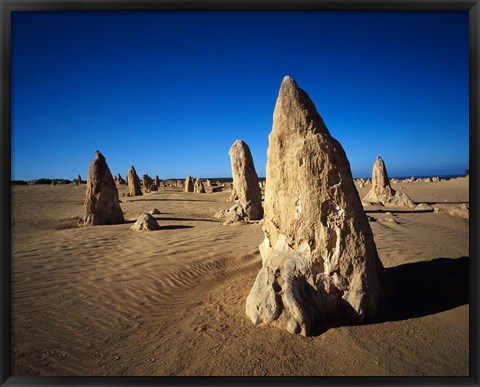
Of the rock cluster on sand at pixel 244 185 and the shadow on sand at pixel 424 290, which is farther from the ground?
the rock cluster on sand at pixel 244 185

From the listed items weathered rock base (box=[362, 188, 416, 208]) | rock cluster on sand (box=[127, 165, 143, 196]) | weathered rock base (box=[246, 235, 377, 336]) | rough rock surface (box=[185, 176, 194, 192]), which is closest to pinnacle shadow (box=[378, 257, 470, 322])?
weathered rock base (box=[246, 235, 377, 336])

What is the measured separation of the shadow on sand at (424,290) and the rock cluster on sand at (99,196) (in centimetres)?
873

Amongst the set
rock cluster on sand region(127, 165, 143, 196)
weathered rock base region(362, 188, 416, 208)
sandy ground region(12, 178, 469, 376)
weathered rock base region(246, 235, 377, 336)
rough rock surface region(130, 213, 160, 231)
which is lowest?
sandy ground region(12, 178, 469, 376)

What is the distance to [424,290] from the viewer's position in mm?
4207

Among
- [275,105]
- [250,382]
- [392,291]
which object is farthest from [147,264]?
[392,291]

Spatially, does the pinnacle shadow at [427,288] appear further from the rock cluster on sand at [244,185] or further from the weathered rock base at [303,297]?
the rock cluster on sand at [244,185]

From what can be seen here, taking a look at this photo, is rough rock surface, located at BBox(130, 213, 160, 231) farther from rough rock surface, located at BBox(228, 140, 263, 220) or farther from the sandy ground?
rough rock surface, located at BBox(228, 140, 263, 220)

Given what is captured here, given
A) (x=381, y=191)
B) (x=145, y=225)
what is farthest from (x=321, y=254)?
(x=381, y=191)

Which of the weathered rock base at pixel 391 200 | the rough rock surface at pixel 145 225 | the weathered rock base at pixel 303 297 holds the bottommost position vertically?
the weathered rock base at pixel 303 297

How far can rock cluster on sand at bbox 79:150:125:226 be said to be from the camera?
992 cm

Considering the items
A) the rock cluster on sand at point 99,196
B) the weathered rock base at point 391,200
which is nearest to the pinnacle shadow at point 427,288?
the rock cluster on sand at point 99,196

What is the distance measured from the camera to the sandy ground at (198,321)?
288 cm

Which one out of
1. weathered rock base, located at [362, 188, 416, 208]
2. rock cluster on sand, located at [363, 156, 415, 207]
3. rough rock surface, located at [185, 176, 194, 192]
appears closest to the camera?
weathered rock base, located at [362, 188, 416, 208]

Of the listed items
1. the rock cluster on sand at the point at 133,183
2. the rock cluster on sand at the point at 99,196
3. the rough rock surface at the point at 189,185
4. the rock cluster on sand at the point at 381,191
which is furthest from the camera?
the rough rock surface at the point at 189,185
